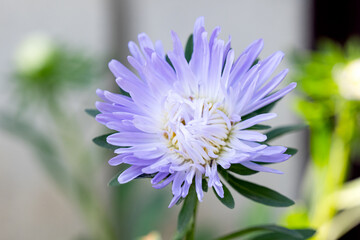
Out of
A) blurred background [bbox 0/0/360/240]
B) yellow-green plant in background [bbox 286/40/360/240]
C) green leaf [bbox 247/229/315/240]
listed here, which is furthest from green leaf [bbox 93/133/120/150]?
blurred background [bbox 0/0/360/240]

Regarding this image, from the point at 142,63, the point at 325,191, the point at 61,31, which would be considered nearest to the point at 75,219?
the point at 61,31

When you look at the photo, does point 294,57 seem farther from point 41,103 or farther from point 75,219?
point 75,219

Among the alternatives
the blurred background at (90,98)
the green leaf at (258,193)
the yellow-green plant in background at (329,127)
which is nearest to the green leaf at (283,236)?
the green leaf at (258,193)

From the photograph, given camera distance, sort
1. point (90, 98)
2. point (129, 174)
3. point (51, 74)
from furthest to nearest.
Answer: point (90, 98) → point (51, 74) → point (129, 174)

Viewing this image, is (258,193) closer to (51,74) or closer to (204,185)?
(204,185)

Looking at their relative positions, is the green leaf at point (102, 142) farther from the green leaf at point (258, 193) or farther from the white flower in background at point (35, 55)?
the white flower in background at point (35, 55)

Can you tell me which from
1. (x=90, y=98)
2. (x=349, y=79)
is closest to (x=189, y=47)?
(x=349, y=79)
